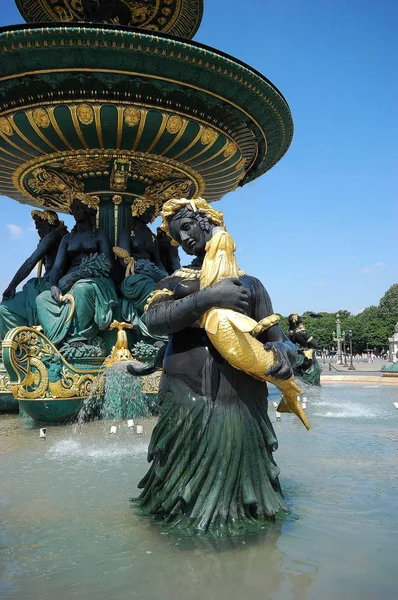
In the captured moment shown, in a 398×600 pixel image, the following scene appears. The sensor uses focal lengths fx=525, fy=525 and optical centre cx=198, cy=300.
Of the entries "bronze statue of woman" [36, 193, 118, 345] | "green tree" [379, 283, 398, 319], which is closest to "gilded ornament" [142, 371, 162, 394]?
"bronze statue of woman" [36, 193, 118, 345]

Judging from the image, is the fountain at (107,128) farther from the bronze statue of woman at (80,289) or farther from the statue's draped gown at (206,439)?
the statue's draped gown at (206,439)

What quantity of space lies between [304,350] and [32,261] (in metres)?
6.35

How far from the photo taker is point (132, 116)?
23.7 feet

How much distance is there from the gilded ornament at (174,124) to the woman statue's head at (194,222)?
15.7 feet

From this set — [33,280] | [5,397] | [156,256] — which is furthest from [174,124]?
[5,397]

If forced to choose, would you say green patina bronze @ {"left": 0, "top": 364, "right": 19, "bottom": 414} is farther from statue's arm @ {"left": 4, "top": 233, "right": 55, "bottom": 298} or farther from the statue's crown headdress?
the statue's crown headdress

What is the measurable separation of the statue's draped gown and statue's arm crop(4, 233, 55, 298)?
238 inches

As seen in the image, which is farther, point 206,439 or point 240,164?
point 240,164

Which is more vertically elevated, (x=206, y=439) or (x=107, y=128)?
(x=107, y=128)

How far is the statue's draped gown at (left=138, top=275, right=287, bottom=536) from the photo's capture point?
8.75 feet

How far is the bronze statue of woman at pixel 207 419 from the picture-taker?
104 inches

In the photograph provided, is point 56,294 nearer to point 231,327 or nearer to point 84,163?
point 84,163

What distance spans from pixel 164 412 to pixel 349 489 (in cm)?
148

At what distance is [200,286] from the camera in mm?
2770
